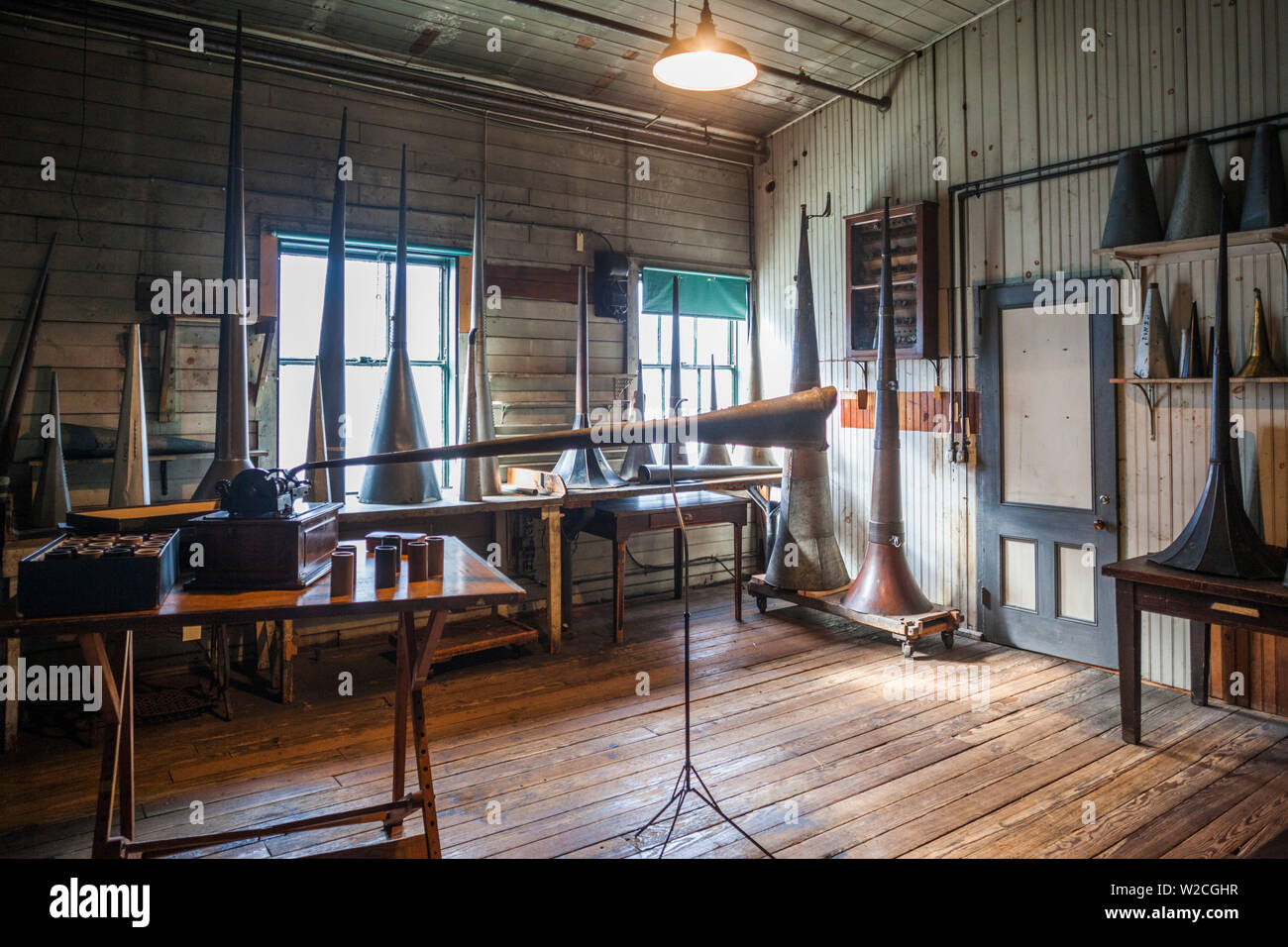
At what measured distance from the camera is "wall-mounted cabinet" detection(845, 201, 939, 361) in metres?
5.25

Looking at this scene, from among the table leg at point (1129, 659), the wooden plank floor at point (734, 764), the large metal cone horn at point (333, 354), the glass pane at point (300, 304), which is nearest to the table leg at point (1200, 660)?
the wooden plank floor at point (734, 764)

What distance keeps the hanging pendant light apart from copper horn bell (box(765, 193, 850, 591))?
2.04 meters

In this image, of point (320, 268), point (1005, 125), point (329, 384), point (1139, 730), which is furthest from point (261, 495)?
point (1005, 125)

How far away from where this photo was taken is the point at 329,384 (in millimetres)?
4566

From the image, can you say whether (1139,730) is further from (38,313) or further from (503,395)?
(38,313)

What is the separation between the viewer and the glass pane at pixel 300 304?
4.87m

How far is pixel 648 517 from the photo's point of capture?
17.1 feet

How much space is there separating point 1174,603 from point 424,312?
14.7 feet

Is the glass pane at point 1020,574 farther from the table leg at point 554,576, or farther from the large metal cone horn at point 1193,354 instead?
the table leg at point 554,576

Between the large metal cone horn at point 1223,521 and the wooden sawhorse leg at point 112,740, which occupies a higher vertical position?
the large metal cone horn at point 1223,521

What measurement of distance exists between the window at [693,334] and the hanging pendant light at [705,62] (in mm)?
2359

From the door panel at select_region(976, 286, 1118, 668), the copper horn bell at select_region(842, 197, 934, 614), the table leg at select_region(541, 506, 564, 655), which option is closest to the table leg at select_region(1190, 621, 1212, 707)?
the door panel at select_region(976, 286, 1118, 668)

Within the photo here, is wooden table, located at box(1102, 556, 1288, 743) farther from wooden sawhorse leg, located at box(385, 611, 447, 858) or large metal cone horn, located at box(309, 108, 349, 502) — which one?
large metal cone horn, located at box(309, 108, 349, 502)
